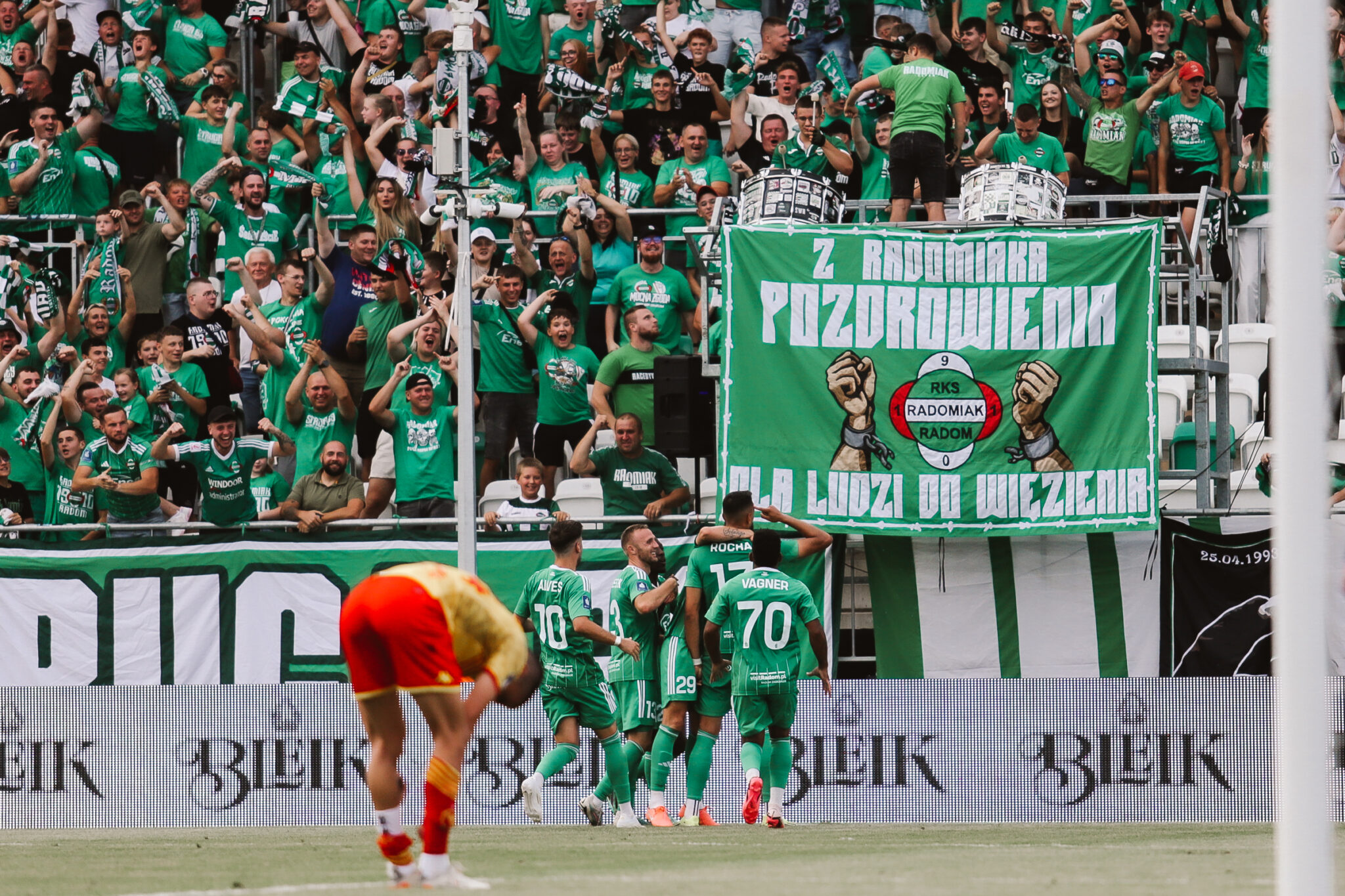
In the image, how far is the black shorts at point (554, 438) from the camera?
17.1 m

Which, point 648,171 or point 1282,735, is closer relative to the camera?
point 1282,735

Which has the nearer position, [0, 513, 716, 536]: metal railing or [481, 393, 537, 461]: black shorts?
[0, 513, 716, 536]: metal railing

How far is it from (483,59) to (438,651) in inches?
487

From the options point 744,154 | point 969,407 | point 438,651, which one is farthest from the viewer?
point 744,154

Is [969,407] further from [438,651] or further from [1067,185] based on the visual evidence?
[438,651]

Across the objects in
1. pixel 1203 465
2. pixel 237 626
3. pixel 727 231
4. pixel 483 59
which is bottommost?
pixel 237 626

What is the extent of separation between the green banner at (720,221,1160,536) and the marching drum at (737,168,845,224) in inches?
13.3

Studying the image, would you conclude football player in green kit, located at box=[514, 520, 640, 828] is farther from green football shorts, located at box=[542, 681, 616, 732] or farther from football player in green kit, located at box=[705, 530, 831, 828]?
football player in green kit, located at box=[705, 530, 831, 828]

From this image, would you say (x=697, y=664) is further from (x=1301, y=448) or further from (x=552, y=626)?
(x=1301, y=448)

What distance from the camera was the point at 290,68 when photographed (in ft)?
69.7

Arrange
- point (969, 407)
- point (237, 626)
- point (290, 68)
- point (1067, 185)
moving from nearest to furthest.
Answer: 1. point (969, 407)
2. point (237, 626)
3. point (1067, 185)
4. point (290, 68)

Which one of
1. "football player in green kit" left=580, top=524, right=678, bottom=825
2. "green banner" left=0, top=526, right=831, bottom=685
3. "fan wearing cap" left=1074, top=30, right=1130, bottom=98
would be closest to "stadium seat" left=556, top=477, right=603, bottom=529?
"green banner" left=0, top=526, right=831, bottom=685

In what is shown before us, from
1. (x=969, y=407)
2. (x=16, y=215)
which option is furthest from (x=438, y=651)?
(x=16, y=215)

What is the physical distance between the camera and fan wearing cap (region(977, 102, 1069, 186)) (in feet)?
57.5
